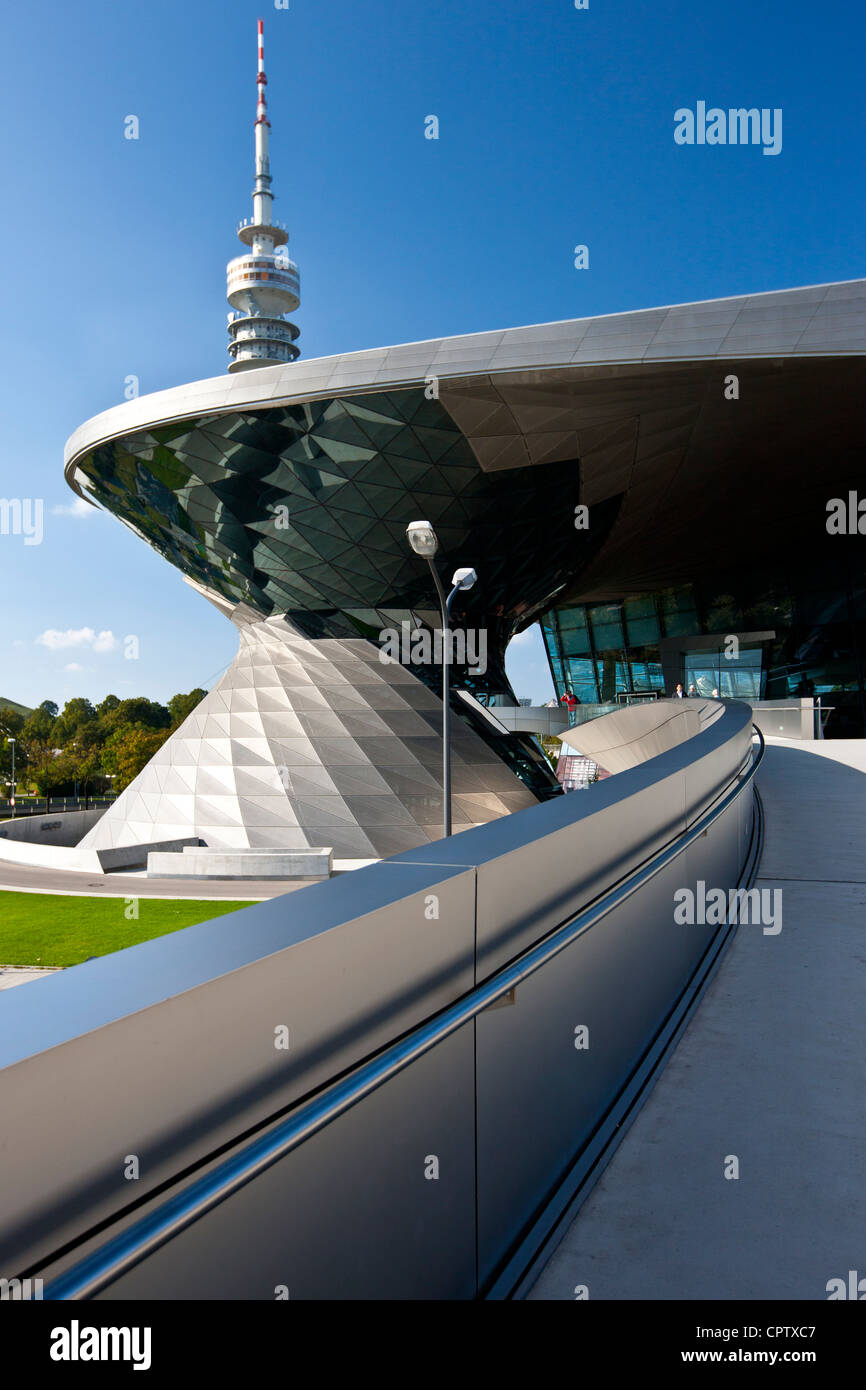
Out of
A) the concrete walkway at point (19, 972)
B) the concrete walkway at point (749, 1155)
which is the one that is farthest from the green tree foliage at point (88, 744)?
the concrete walkway at point (749, 1155)

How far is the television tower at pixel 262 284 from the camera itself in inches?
3580

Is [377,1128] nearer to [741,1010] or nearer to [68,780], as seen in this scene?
[741,1010]

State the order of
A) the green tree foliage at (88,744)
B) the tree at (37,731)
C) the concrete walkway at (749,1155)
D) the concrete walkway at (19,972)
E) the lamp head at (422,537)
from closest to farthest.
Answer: the concrete walkway at (749,1155)
the lamp head at (422,537)
the concrete walkway at (19,972)
the green tree foliage at (88,744)
the tree at (37,731)

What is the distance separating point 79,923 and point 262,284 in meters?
88.5

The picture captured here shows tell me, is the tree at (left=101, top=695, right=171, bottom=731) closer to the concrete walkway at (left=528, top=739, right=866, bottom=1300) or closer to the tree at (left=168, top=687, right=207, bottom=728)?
the tree at (left=168, top=687, right=207, bottom=728)

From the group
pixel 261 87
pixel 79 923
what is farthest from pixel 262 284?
pixel 79 923

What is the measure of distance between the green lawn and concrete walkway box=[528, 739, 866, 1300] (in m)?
12.3

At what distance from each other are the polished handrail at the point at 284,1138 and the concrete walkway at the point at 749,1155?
0.75 m

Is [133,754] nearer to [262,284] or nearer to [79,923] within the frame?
[79,923]

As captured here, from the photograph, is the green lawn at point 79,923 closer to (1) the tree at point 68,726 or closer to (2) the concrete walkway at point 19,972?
(2) the concrete walkway at point 19,972

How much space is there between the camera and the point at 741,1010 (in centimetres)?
379

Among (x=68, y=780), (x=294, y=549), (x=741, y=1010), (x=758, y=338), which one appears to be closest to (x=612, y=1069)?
(x=741, y=1010)

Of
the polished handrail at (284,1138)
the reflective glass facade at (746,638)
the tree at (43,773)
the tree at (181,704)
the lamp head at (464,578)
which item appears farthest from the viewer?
the tree at (181,704)
